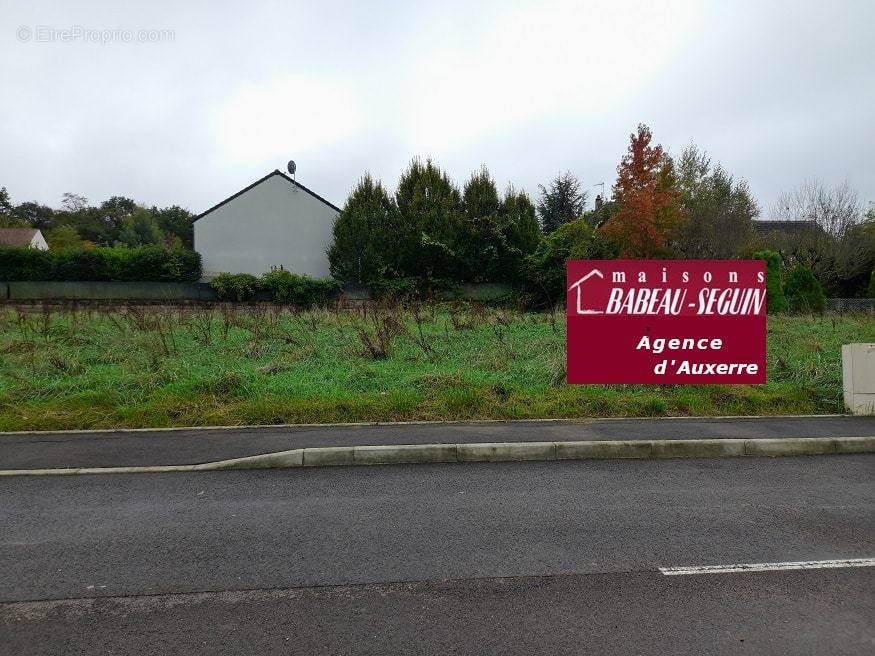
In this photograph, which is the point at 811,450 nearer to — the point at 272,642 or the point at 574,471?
the point at 574,471

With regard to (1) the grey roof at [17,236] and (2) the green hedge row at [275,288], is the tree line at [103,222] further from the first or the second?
(2) the green hedge row at [275,288]

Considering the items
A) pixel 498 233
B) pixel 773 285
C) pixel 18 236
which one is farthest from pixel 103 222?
pixel 773 285

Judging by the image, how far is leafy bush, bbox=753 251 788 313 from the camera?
24.1m

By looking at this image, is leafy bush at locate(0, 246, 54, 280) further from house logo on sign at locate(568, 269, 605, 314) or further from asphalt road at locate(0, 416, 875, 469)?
house logo on sign at locate(568, 269, 605, 314)

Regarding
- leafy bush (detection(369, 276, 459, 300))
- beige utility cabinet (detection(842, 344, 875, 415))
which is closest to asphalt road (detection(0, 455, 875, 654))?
beige utility cabinet (detection(842, 344, 875, 415))

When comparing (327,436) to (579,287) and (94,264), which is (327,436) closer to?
(579,287)

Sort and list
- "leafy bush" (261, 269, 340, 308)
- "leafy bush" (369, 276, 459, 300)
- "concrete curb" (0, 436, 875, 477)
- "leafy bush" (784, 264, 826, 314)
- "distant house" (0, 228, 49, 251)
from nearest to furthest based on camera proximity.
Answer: "concrete curb" (0, 436, 875, 477), "leafy bush" (784, 264, 826, 314), "leafy bush" (261, 269, 340, 308), "leafy bush" (369, 276, 459, 300), "distant house" (0, 228, 49, 251)

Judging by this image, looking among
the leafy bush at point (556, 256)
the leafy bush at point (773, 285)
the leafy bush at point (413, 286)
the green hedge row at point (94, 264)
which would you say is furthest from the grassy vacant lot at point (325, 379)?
the leafy bush at point (556, 256)

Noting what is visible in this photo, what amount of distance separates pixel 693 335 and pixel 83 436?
868 centimetres

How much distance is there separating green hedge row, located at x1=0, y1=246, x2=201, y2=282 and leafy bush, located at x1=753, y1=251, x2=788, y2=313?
2672 centimetres

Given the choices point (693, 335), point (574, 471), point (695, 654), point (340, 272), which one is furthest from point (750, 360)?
point (340, 272)

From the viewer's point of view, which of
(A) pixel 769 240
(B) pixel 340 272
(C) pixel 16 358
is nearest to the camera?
(C) pixel 16 358

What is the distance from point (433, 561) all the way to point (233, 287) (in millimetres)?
24377

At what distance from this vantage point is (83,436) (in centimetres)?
728
